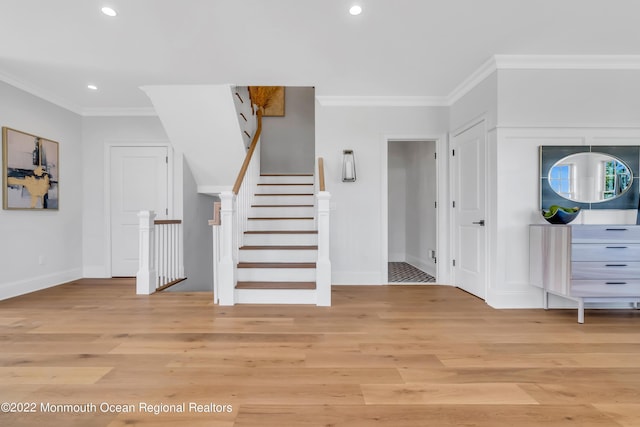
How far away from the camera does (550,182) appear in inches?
132

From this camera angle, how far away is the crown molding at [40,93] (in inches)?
151

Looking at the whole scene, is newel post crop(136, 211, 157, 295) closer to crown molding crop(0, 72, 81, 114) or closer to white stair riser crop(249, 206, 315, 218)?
white stair riser crop(249, 206, 315, 218)

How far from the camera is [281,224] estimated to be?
4.53 meters

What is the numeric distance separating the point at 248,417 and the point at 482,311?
2.59 m

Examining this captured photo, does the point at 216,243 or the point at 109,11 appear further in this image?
the point at 216,243

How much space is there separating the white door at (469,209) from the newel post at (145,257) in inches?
153

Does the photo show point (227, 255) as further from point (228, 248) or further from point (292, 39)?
point (292, 39)

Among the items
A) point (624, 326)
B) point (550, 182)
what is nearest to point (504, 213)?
point (550, 182)

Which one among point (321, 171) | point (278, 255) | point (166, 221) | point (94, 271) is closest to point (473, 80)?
point (321, 171)

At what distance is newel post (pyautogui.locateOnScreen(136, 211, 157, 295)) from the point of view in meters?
3.96

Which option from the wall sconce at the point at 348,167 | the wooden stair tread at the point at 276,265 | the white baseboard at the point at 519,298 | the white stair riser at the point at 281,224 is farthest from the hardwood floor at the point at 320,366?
the wall sconce at the point at 348,167

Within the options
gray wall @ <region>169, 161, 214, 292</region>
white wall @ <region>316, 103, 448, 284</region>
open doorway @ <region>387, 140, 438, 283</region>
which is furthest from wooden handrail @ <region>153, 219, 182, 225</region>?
open doorway @ <region>387, 140, 438, 283</region>

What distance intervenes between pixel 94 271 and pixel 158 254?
1473mm

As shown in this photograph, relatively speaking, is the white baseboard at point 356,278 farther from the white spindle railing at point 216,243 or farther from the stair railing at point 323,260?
the white spindle railing at point 216,243
